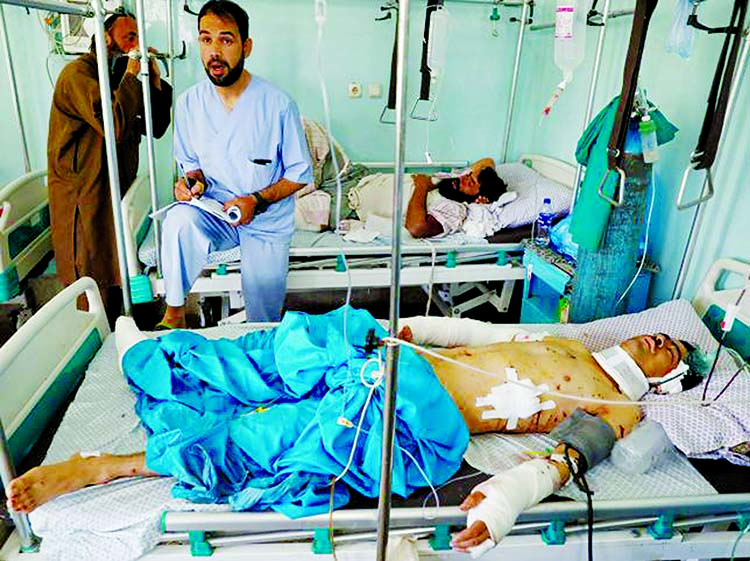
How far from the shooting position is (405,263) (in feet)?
10.8

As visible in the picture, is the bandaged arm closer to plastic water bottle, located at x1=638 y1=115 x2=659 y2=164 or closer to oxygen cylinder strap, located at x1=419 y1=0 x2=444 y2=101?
plastic water bottle, located at x1=638 y1=115 x2=659 y2=164

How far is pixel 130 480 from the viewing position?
5.19ft

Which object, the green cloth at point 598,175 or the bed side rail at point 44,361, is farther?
the green cloth at point 598,175

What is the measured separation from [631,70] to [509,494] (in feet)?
4.11

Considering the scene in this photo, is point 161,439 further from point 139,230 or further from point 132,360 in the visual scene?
point 139,230

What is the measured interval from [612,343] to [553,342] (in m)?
0.39

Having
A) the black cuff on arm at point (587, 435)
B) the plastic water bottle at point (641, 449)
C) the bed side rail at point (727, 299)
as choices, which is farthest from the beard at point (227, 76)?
the bed side rail at point (727, 299)

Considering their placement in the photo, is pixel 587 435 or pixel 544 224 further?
pixel 544 224

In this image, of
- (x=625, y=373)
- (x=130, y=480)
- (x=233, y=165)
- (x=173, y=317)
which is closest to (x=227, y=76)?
(x=233, y=165)

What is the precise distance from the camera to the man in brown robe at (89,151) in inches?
105

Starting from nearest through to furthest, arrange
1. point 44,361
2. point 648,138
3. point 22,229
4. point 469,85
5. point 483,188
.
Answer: point 44,361 → point 648,138 → point 22,229 → point 483,188 → point 469,85

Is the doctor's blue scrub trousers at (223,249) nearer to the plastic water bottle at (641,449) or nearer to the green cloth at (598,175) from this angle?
the green cloth at (598,175)

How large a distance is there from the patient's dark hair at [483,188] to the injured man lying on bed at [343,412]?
5.22 ft

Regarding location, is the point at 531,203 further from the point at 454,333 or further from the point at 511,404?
the point at 511,404
